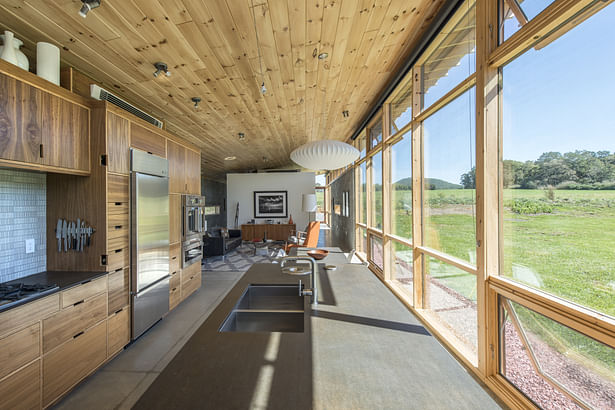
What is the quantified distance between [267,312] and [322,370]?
765 mm

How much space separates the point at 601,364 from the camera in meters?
1.17

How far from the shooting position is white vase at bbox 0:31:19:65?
5.46 feet

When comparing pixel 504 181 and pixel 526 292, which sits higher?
pixel 504 181

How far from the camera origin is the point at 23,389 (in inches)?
59.4

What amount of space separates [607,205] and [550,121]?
21.1 inches

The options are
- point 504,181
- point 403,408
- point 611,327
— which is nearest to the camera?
point 403,408

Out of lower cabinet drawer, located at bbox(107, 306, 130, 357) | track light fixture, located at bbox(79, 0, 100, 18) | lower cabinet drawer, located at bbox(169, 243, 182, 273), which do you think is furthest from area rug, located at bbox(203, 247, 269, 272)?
track light fixture, located at bbox(79, 0, 100, 18)

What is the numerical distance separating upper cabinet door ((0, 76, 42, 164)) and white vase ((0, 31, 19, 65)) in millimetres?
204

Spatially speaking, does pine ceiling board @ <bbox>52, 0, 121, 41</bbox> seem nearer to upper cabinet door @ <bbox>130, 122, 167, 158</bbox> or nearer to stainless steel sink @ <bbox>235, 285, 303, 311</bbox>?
upper cabinet door @ <bbox>130, 122, 167, 158</bbox>

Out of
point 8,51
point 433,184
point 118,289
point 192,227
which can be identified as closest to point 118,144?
point 8,51

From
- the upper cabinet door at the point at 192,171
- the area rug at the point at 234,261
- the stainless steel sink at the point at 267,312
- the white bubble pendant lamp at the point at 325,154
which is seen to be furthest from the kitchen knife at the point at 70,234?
the area rug at the point at 234,261

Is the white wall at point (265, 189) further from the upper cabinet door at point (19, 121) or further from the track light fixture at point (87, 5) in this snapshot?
the track light fixture at point (87, 5)

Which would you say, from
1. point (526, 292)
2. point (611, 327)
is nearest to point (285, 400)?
point (611, 327)

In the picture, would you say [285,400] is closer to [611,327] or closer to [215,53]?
[611,327]
